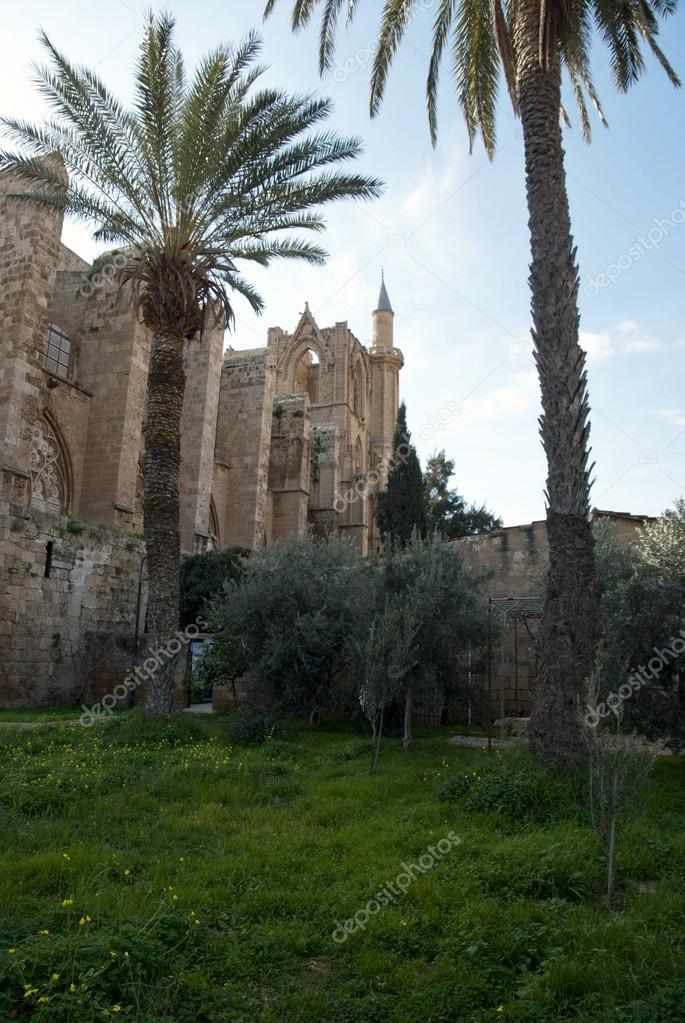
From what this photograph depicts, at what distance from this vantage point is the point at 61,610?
14898 millimetres

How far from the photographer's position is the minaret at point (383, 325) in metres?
45.8

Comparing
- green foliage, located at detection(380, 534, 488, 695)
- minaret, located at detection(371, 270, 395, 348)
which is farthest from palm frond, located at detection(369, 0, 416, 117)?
minaret, located at detection(371, 270, 395, 348)

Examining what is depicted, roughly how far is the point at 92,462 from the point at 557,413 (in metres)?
14.5

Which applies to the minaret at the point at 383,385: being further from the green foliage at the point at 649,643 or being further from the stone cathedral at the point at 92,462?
the green foliage at the point at 649,643

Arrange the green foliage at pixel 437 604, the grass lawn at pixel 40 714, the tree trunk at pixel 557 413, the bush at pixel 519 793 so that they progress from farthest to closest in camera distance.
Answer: the grass lawn at pixel 40 714
the green foliage at pixel 437 604
the tree trunk at pixel 557 413
the bush at pixel 519 793

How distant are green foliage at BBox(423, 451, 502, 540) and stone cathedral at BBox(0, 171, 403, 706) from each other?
14.6 ft

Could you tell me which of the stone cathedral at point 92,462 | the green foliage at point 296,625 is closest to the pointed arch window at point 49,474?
the stone cathedral at point 92,462

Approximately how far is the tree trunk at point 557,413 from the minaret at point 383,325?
37.0 m

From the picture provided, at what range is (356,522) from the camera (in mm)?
33875

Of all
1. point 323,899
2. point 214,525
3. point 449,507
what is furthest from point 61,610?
point 449,507

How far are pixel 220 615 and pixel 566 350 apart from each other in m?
7.43

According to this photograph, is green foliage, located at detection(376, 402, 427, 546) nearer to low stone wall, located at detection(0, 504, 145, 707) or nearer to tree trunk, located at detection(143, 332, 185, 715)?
low stone wall, located at detection(0, 504, 145, 707)

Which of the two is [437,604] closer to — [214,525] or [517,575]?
[517,575]

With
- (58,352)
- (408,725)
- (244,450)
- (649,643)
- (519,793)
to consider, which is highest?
(58,352)
